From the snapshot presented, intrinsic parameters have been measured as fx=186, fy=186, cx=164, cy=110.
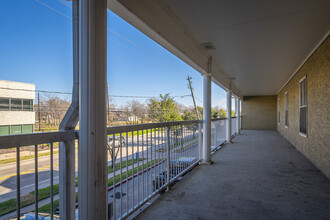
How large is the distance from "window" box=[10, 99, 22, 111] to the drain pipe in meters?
0.25

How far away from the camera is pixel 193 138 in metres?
3.59

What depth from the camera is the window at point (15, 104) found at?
1.02 m

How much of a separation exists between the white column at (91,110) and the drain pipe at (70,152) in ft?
0.19

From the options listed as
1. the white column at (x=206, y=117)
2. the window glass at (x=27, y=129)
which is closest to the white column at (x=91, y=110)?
the window glass at (x=27, y=129)

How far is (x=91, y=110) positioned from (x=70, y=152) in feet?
1.02

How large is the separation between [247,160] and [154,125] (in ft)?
10.0

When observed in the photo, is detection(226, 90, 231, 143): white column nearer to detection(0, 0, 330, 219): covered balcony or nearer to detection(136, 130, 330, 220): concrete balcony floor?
detection(0, 0, 330, 219): covered balcony

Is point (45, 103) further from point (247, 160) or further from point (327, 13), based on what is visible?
point (247, 160)

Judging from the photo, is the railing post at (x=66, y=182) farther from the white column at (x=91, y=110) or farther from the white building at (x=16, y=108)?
the white building at (x=16, y=108)

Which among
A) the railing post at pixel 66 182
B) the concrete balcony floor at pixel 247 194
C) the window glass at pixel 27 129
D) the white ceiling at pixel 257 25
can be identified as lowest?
the concrete balcony floor at pixel 247 194

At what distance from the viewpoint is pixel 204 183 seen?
2.82m

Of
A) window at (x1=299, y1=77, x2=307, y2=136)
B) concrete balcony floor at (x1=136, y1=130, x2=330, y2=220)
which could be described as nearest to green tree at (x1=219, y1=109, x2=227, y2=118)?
window at (x1=299, y1=77, x2=307, y2=136)

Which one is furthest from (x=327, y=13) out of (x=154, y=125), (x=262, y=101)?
(x=262, y=101)

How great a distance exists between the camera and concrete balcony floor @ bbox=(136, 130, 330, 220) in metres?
1.97
